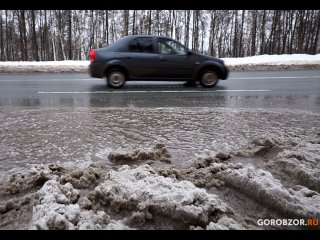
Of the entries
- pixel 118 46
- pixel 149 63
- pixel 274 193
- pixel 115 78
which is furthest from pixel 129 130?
pixel 118 46

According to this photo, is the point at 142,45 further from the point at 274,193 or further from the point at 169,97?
the point at 274,193

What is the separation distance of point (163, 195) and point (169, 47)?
25.3ft

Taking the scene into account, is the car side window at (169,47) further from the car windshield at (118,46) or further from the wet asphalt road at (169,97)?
the wet asphalt road at (169,97)

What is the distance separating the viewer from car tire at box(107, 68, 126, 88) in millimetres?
8789

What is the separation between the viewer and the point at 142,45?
9.05 meters

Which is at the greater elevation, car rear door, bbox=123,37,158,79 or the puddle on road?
car rear door, bbox=123,37,158,79

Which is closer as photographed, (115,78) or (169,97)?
(169,97)

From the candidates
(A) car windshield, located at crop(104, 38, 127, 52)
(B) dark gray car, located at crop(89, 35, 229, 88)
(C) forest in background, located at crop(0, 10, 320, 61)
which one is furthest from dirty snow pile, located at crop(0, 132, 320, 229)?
(C) forest in background, located at crop(0, 10, 320, 61)

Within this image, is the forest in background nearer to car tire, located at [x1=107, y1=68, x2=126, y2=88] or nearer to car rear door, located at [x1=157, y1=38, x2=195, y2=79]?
car rear door, located at [x1=157, y1=38, x2=195, y2=79]

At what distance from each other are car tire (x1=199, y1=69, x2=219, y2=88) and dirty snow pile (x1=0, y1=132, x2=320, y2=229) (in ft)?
21.4

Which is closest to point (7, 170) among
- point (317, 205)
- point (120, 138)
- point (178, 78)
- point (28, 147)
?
point (28, 147)

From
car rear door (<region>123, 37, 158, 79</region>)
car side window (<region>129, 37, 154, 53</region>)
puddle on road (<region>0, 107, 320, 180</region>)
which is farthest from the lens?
car side window (<region>129, 37, 154, 53</region>)

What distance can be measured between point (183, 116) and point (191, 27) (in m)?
44.4

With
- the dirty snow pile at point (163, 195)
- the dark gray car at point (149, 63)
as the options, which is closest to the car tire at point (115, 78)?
the dark gray car at point (149, 63)
